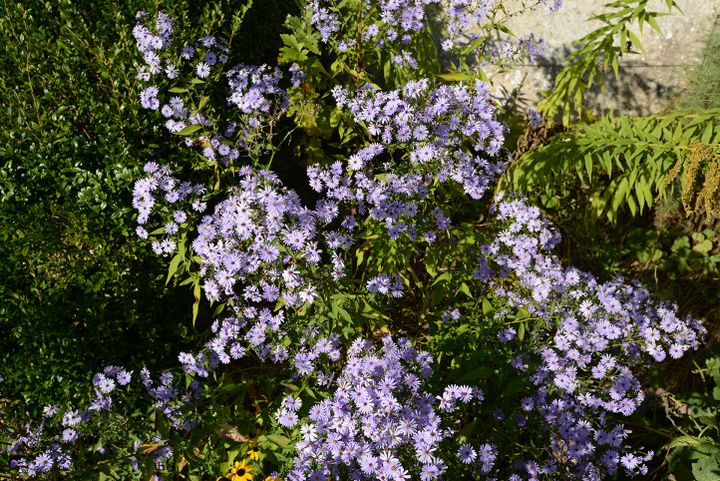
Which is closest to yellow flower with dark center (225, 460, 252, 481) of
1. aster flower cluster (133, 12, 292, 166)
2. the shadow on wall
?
aster flower cluster (133, 12, 292, 166)

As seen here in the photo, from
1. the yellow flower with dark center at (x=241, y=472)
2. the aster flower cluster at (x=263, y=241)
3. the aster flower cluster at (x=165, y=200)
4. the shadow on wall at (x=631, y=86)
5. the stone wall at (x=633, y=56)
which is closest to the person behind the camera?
the aster flower cluster at (x=263, y=241)

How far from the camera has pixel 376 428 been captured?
2.30 meters

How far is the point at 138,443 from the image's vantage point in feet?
9.25

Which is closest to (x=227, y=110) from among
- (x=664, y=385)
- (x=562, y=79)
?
(x=562, y=79)

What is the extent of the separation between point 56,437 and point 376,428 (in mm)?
1424

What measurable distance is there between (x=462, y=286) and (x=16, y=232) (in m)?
2.14

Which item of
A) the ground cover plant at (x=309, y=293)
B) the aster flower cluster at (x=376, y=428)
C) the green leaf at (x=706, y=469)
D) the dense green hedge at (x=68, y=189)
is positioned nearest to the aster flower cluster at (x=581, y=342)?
the ground cover plant at (x=309, y=293)

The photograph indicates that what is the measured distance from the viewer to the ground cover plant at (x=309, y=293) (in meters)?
2.75

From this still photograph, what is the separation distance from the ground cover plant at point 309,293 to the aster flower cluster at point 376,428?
0.01 metres

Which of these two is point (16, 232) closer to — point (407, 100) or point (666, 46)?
point (407, 100)

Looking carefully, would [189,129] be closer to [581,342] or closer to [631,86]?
[581,342]

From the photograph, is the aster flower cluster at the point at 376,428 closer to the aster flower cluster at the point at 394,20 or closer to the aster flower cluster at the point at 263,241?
the aster flower cluster at the point at 263,241

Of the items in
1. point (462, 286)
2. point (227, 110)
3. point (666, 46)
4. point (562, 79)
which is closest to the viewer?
point (462, 286)

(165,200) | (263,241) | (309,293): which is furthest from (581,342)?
(165,200)
